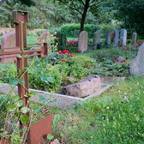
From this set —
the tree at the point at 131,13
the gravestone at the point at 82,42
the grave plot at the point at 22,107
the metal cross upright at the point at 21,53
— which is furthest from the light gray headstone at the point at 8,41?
the tree at the point at 131,13

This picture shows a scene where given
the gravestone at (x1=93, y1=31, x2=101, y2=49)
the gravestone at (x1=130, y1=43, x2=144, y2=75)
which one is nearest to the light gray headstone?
the gravestone at (x1=130, y1=43, x2=144, y2=75)

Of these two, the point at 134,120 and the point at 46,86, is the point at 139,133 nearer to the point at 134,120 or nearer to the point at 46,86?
the point at 134,120

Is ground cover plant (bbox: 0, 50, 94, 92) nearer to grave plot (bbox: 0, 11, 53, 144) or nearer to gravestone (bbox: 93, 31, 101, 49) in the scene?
grave plot (bbox: 0, 11, 53, 144)

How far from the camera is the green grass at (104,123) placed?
11.2 feet

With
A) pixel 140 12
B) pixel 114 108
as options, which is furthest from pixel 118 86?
pixel 140 12

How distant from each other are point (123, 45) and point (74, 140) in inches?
409

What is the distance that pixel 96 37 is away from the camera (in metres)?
13.2

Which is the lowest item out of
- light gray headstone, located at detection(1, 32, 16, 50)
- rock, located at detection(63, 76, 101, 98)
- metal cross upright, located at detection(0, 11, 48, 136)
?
rock, located at detection(63, 76, 101, 98)

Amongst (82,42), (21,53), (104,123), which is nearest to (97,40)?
(82,42)

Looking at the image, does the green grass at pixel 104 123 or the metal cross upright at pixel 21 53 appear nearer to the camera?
the metal cross upright at pixel 21 53

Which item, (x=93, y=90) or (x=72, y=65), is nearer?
(x=93, y=90)

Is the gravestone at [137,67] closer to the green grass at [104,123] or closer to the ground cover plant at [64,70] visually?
the ground cover plant at [64,70]

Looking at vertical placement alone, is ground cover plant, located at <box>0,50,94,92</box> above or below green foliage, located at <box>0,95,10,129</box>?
below

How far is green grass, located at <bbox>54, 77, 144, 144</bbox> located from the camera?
342cm
